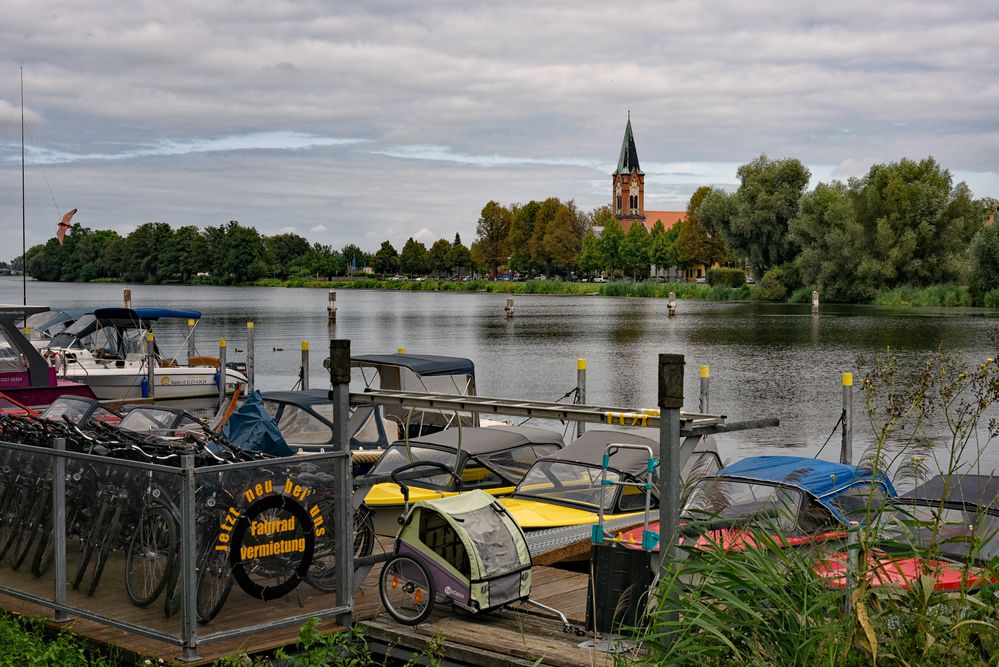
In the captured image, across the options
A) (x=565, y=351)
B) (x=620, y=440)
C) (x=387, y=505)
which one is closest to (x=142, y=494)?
(x=387, y=505)

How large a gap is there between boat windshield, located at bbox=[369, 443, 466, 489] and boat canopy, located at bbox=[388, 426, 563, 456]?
0.12m

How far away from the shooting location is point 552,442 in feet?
51.2

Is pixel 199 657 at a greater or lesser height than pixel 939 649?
lesser

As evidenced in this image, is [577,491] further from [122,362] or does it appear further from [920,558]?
[122,362]

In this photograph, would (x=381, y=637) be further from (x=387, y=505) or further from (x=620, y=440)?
(x=620, y=440)

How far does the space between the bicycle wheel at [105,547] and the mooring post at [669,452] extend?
12.4 ft

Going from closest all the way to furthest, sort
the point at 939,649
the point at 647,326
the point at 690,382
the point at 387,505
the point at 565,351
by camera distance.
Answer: the point at 939,649 → the point at 387,505 → the point at 690,382 → the point at 565,351 → the point at 647,326

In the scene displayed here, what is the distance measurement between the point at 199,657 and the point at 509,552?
2.27 metres

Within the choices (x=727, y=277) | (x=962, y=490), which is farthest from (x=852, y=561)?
(x=727, y=277)

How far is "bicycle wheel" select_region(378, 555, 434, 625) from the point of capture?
320 inches

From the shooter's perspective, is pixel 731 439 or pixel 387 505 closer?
pixel 387 505

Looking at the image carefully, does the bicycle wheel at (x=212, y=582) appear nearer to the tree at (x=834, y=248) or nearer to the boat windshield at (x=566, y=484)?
the boat windshield at (x=566, y=484)

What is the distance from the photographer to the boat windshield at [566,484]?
1279 cm

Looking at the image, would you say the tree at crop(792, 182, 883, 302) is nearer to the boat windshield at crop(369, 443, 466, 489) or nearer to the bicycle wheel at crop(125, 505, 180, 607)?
the boat windshield at crop(369, 443, 466, 489)
